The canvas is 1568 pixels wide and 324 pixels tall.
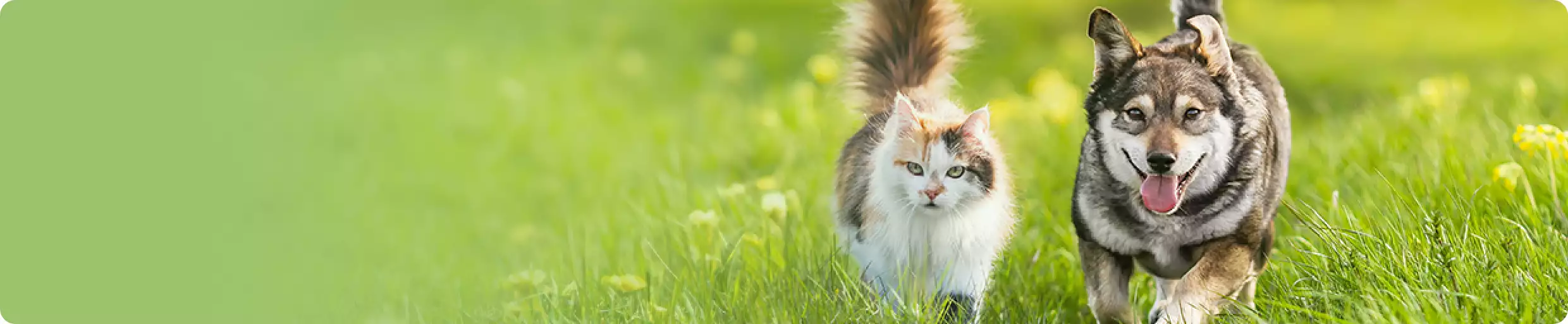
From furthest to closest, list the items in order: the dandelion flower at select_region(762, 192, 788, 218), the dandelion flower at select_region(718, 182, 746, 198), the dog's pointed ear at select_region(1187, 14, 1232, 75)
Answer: the dandelion flower at select_region(718, 182, 746, 198) → the dandelion flower at select_region(762, 192, 788, 218) → the dog's pointed ear at select_region(1187, 14, 1232, 75)

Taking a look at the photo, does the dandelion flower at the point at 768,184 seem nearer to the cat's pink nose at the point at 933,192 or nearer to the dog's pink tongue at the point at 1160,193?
the cat's pink nose at the point at 933,192

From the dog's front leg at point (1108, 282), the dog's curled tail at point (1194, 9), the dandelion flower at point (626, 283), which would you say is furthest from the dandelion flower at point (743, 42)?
the dog's front leg at point (1108, 282)

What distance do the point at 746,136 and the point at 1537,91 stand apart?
142 inches

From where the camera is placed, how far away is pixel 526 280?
4191 millimetres

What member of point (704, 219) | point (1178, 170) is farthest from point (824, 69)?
point (1178, 170)

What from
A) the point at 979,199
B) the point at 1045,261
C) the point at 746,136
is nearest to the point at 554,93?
the point at 746,136

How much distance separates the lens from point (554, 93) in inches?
284

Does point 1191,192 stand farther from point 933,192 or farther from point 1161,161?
point 933,192

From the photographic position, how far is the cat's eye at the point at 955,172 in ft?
10.8

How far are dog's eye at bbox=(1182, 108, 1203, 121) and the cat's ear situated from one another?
50 centimetres

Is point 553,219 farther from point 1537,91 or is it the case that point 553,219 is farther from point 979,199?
point 1537,91

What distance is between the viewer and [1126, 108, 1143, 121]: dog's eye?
2.99 metres

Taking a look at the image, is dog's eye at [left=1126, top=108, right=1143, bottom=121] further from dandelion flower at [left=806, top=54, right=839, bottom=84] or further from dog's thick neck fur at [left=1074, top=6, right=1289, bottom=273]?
dandelion flower at [left=806, top=54, right=839, bottom=84]

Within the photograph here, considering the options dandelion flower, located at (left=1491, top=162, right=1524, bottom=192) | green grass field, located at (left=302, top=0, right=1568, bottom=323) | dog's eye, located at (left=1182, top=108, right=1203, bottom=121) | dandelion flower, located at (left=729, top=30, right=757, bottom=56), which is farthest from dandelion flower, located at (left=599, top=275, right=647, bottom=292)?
dandelion flower, located at (left=729, top=30, right=757, bottom=56)
